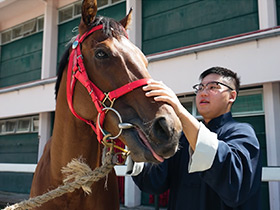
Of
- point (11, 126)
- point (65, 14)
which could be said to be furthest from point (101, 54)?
point (11, 126)

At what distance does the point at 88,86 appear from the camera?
1.46 meters

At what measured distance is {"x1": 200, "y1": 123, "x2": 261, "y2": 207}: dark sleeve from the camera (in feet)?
3.74

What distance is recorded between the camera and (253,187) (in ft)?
4.21

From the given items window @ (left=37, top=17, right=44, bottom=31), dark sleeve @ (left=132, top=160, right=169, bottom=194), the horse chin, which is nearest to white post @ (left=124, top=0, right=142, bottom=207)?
dark sleeve @ (left=132, top=160, right=169, bottom=194)

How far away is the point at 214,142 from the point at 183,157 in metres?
0.51

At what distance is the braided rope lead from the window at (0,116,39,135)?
6509mm

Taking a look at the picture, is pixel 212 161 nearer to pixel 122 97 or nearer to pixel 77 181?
pixel 122 97

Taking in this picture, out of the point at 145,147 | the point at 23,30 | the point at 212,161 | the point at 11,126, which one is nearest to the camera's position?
the point at 212,161

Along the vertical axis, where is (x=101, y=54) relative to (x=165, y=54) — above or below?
below

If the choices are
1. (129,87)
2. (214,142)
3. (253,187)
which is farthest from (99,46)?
(253,187)

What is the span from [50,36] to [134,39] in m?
3.13

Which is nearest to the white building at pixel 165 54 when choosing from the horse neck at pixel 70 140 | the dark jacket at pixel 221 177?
the dark jacket at pixel 221 177

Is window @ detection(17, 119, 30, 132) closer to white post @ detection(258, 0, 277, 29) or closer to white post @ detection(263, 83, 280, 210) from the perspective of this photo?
white post @ detection(263, 83, 280, 210)

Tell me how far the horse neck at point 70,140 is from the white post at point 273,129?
301 centimetres
